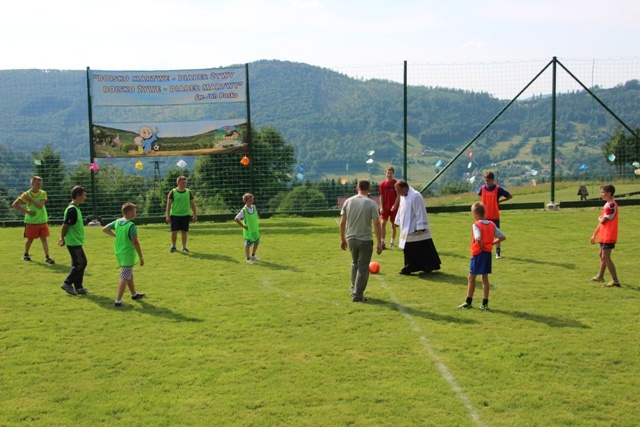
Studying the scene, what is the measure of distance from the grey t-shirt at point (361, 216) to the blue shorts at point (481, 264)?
1.66 metres

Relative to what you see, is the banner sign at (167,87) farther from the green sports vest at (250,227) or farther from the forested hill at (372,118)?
the green sports vest at (250,227)

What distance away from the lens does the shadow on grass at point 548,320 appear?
9.26 m

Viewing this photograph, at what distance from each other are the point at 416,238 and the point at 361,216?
253cm

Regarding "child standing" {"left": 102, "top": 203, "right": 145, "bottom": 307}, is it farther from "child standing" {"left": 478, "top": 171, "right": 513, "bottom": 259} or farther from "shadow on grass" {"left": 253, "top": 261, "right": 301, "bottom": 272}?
"child standing" {"left": 478, "top": 171, "right": 513, "bottom": 259}

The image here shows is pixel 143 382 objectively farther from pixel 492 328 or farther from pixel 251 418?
pixel 492 328

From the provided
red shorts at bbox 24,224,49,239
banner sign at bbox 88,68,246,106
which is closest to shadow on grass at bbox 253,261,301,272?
red shorts at bbox 24,224,49,239

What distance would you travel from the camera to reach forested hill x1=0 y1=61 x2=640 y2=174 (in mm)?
25297

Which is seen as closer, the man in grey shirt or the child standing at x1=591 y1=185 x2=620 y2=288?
the man in grey shirt

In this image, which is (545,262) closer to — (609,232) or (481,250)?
(609,232)

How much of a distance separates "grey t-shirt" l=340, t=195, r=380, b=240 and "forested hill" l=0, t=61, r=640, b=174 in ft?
45.6

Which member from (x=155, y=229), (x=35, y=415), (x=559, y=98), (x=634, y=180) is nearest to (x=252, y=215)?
(x=155, y=229)

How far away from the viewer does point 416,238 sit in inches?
512

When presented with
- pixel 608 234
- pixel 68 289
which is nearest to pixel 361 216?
pixel 608 234

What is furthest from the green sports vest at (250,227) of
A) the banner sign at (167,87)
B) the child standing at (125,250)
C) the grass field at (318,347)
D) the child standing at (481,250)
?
the banner sign at (167,87)
